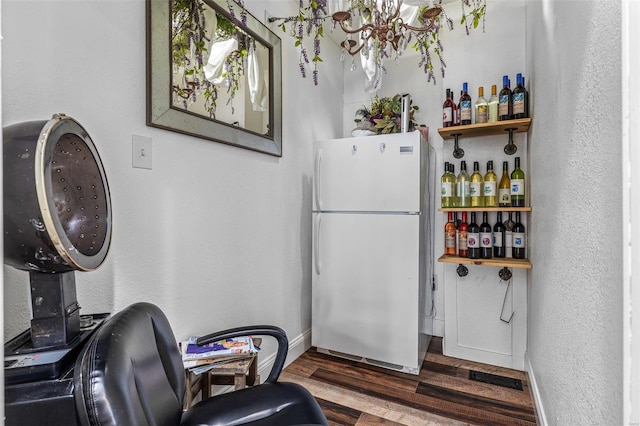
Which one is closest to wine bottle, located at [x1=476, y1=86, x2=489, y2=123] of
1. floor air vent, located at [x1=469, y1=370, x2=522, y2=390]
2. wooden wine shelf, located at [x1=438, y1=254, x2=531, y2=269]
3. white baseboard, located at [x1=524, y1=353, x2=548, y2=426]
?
wooden wine shelf, located at [x1=438, y1=254, x2=531, y2=269]

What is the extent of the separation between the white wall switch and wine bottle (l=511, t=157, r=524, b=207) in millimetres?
2261

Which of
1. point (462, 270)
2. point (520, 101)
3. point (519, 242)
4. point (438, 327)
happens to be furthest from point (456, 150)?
point (438, 327)

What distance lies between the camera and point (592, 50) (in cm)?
94

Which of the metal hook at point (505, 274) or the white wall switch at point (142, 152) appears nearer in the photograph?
the white wall switch at point (142, 152)

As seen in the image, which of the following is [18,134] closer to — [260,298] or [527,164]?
[260,298]

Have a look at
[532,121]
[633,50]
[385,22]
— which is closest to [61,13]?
[385,22]

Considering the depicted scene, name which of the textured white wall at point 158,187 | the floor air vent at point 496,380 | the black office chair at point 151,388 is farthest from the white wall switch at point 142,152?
the floor air vent at point 496,380

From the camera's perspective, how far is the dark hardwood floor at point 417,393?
183cm

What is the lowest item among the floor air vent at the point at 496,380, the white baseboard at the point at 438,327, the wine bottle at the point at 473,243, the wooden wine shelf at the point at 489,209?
the floor air vent at the point at 496,380

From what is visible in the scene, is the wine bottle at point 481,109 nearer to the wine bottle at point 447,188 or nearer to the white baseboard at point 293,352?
the wine bottle at point 447,188

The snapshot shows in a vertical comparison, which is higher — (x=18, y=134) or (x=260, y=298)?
(x=18, y=134)

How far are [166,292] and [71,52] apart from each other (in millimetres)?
1019

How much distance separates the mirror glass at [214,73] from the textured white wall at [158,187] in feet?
0.20

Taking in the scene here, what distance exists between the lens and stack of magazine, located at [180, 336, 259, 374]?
1.44 metres
